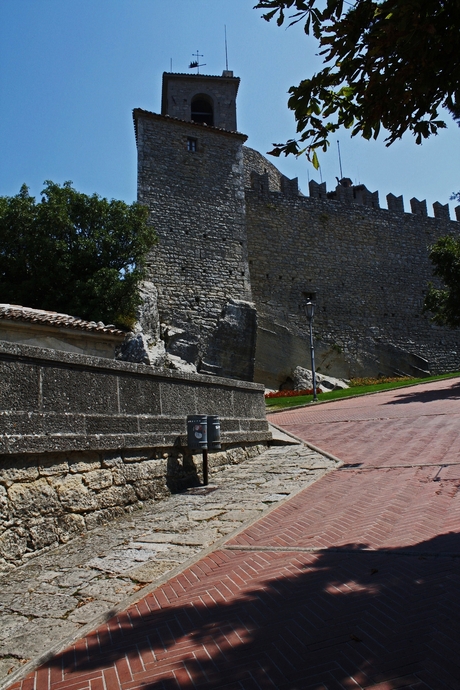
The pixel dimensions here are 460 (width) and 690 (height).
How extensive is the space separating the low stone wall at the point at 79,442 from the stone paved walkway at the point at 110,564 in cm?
21

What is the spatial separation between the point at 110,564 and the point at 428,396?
1433 cm

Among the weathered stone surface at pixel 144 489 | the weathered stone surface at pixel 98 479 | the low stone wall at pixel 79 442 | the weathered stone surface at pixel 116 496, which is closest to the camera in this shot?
the low stone wall at pixel 79 442

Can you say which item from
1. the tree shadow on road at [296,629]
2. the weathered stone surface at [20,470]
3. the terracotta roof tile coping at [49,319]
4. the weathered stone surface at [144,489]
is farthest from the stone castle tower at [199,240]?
the tree shadow on road at [296,629]

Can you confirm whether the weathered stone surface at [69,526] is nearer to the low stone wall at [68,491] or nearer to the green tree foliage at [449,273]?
the low stone wall at [68,491]

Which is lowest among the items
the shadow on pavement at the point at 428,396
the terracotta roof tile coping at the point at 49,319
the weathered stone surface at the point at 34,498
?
the weathered stone surface at the point at 34,498

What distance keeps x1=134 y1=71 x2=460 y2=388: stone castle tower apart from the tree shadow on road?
1737 cm

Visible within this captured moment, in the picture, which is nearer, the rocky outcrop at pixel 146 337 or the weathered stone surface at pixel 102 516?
the weathered stone surface at pixel 102 516

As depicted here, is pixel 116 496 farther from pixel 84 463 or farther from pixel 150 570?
pixel 150 570

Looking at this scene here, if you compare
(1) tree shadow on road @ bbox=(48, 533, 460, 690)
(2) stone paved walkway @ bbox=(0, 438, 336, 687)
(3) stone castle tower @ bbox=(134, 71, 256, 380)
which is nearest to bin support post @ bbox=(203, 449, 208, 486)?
(2) stone paved walkway @ bbox=(0, 438, 336, 687)

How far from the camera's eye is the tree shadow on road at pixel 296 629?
A: 2361 millimetres

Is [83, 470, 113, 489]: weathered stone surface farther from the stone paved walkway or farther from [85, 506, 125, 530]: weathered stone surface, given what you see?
the stone paved walkway

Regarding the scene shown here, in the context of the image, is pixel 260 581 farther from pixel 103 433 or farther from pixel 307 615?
pixel 103 433

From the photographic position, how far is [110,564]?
3945 mm

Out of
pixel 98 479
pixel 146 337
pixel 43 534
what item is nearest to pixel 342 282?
pixel 146 337
